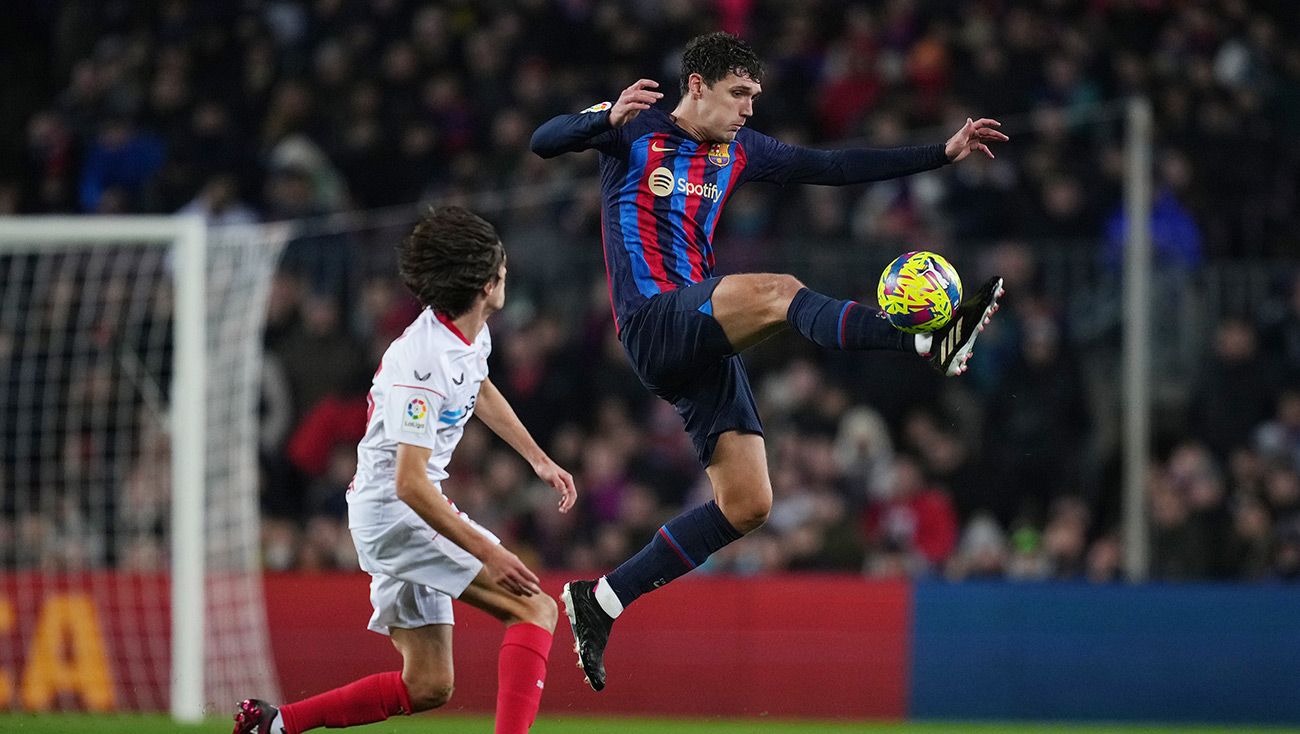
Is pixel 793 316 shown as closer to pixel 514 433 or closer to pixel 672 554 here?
pixel 514 433

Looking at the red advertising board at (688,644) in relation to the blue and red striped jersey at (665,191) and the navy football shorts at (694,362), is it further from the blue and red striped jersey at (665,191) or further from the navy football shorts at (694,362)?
the blue and red striped jersey at (665,191)

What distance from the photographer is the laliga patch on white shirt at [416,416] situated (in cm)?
533

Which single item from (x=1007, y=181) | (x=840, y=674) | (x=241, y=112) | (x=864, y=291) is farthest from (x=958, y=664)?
(x=241, y=112)

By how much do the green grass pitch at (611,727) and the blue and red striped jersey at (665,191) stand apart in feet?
7.78

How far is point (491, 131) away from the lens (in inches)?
528

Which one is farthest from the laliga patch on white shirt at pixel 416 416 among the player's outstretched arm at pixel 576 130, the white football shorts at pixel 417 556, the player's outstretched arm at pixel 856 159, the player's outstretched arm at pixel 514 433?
the player's outstretched arm at pixel 856 159

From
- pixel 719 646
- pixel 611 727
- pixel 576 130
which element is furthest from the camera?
pixel 719 646

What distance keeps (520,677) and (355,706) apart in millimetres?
682

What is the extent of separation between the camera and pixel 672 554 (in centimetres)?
663

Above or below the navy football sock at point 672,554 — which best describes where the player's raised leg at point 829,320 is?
above

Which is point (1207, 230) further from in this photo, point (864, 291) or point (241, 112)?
point (241, 112)

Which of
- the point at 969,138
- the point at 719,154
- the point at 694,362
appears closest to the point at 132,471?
the point at 719,154

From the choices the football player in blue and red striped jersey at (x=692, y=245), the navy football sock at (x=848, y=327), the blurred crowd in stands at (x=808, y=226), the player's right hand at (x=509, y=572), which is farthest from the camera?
the blurred crowd in stands at (x=808, y=226)

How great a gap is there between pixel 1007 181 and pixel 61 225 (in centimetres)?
626
